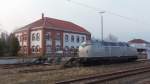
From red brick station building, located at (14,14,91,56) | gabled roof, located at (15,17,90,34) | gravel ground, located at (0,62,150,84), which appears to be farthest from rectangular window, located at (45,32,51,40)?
gravel ground, located at (0,62,150,84)

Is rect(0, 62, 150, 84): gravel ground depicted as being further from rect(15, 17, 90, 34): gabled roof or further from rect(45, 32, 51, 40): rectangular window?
rect(15, 17, 90, 34): gabled roof

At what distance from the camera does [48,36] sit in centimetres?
6488

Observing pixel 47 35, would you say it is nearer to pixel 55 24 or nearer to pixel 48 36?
pixel 48 36

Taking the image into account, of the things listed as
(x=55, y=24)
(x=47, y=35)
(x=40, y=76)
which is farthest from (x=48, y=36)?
(x=40, y=76)

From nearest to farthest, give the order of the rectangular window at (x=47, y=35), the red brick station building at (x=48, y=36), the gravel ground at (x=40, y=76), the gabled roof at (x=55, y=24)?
the gravel ground at (x=40, y=76) → the red brick station building at (x=48, y=36) → the rectangular window at (x=47, y=35) → the gabled roof at (x=55, y=24)

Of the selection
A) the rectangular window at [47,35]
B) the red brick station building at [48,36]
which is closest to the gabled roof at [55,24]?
the red brick station building at [48,36]

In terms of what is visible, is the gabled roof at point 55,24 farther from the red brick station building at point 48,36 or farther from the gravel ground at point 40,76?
the gravel ground at point 40,76

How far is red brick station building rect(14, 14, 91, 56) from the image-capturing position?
64250 mm

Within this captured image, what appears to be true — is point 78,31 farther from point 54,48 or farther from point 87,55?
point 87,55

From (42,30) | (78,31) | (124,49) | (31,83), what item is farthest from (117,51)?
(78,31)

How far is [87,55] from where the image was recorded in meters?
29.7

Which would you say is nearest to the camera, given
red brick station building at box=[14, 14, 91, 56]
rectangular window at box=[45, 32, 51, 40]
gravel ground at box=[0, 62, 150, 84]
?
gravel ground at box=[0, 62, 150, 84]

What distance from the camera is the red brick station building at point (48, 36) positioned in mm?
64250

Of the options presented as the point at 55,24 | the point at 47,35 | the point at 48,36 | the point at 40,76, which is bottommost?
the point at 40,76
